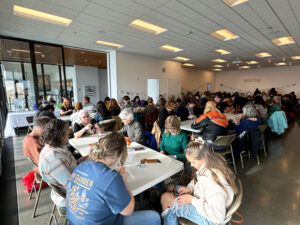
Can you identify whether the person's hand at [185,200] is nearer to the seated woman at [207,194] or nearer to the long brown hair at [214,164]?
the seated woman at [207,194]

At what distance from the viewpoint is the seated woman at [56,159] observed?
133 centimetres

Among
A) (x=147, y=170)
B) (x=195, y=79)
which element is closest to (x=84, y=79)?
(x=195, y=79)

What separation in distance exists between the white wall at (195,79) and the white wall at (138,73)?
443 centimetres

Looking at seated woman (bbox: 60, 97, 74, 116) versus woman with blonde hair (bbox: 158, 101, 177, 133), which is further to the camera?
seated woman (bbox: 60, 97, 74, 116)

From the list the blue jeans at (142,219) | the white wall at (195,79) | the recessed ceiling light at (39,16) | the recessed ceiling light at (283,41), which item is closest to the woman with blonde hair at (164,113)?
the blue jeans at (142,219)

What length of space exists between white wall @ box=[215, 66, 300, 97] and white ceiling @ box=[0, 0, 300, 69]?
28.1ft

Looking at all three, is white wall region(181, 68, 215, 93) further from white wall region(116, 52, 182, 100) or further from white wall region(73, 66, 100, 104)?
white wall region(73, 66, 100, 104)

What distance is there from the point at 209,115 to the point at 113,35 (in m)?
4.24

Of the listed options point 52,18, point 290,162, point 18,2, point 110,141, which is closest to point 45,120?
point 110,141

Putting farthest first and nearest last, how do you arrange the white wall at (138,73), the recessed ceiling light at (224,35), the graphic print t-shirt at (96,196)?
the white wall at (138,73), the recessed ceiling light at (224,35), the graphic print t-shirt at (96,196)

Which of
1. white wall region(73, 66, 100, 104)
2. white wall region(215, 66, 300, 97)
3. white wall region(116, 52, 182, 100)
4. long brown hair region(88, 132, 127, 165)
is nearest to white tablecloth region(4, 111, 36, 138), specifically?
white wall region(116, 52, 182, 100)

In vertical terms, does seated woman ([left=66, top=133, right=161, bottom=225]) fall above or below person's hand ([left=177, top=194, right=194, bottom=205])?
above

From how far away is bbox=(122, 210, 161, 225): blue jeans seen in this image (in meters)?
1.22

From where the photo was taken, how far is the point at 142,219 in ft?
4.11
